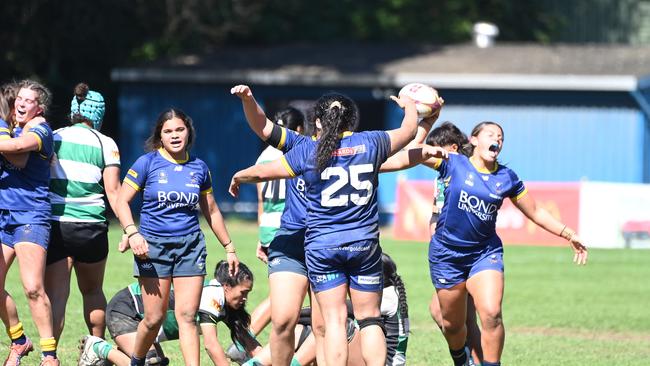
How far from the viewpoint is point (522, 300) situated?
47.0 ft

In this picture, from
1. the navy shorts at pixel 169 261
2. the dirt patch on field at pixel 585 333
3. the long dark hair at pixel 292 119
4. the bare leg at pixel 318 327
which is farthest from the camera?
the dirt patch on field at pixel 585 333

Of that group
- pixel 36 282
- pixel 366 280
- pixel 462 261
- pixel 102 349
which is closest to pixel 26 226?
pixel 36 282

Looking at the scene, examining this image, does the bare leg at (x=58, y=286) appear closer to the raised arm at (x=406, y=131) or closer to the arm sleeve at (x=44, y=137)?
the arm sleeve at (x=44, y=137)

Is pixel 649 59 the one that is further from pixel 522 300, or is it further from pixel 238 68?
pixel 522 300

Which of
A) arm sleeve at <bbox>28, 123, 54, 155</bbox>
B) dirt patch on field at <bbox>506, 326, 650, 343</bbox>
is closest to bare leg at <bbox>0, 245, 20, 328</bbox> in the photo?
arm sleeve at <bbox>28, 123, 54, 155</bbox>

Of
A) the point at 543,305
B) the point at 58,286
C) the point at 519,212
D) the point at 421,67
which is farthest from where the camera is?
the point at 421,67

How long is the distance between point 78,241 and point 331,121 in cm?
230

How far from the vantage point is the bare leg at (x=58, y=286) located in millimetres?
8750

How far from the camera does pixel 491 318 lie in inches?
315

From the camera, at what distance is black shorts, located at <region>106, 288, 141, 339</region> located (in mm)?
8570

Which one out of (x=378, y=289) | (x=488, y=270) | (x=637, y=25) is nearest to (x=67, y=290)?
(x=378, y=289)

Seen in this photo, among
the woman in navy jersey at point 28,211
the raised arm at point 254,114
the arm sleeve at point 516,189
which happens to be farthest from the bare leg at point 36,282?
the arm sleeve at point 516,189

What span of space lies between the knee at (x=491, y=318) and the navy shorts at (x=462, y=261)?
324 millimetres

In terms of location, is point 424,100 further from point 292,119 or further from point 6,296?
point 6,296
